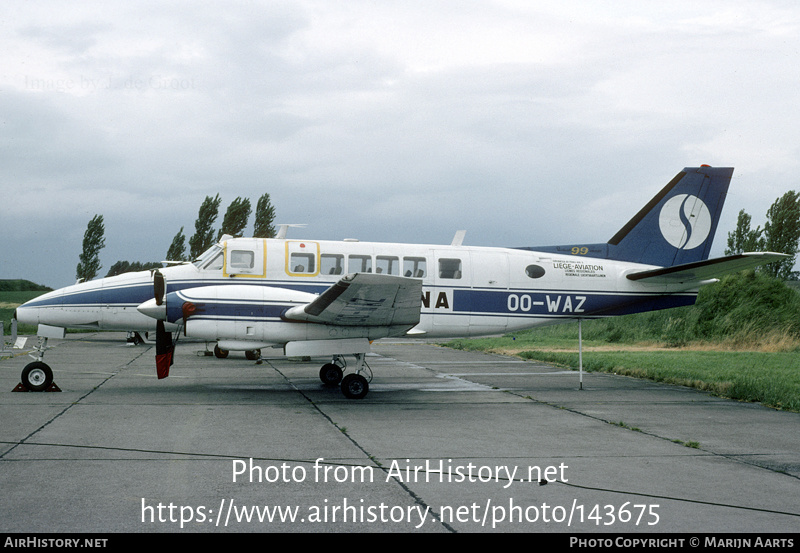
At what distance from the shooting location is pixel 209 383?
14328 millimetres

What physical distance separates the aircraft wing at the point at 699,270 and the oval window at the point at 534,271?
1975mm

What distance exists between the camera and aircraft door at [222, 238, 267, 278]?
44.0 ft

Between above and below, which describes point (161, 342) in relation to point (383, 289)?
below

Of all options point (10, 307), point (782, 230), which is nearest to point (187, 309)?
point (782, 230)

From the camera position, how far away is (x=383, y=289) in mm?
11312

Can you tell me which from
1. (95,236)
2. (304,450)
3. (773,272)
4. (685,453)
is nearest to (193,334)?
(304,450)

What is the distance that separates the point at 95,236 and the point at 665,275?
48.6 m

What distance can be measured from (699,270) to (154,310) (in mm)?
10842

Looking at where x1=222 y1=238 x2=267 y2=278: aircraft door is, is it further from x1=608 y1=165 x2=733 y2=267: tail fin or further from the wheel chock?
x1=608 y1=165 x2=733 y2=267: tail fin

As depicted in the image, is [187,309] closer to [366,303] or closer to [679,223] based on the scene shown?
[366,303]

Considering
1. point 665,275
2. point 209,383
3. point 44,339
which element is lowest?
point 209,383

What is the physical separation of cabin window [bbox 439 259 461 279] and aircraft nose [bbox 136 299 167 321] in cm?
541

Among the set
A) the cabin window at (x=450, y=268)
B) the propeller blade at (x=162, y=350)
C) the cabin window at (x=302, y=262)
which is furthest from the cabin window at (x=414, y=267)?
the propeller blade at (x=162, y=350)
